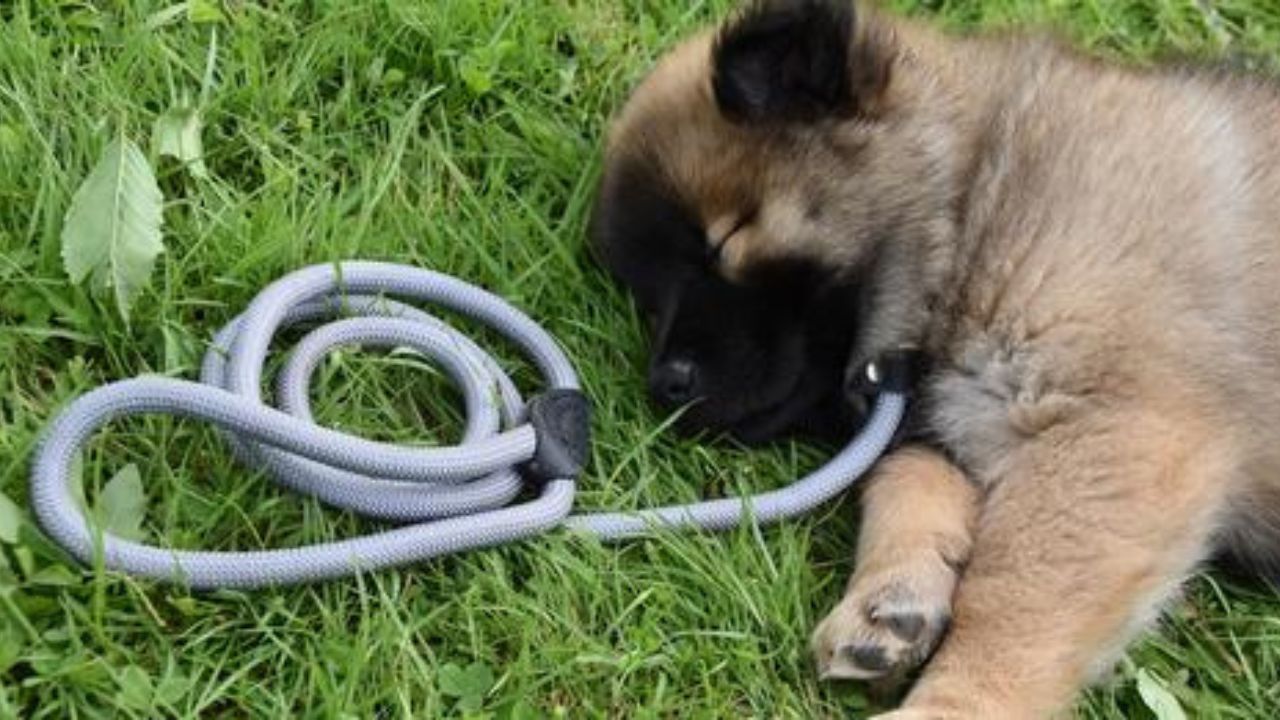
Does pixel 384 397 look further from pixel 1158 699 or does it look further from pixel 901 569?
pixel 1158 699

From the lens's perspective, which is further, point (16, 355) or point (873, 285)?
point (873, 285)

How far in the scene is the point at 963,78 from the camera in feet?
9.76

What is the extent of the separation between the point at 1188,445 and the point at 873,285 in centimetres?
56

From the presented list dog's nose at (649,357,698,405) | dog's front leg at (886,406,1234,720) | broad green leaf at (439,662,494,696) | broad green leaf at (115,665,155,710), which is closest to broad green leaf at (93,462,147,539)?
broad green leaf at (115,665,155,710)

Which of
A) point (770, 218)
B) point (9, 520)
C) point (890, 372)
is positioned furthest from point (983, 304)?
point (9, 520)

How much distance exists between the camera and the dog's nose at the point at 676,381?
271 cm

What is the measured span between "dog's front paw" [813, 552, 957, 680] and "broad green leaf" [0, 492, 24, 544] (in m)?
1.11

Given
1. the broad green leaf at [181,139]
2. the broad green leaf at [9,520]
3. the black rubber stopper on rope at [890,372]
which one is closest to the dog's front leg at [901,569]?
the black rubber stopper on rope at [890,372]

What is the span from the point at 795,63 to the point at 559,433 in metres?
0.73

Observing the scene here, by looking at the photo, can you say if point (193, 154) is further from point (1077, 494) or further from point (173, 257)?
point (1077, 494)

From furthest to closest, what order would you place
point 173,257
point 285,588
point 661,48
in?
point 661,48, point 173,257, point 285,588

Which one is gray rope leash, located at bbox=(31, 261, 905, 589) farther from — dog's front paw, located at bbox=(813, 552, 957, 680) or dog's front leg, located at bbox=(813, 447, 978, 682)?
dog's front paw, located at bbox=(813, 552, 957, 680)

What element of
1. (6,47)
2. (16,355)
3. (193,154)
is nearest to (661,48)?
(193,154)

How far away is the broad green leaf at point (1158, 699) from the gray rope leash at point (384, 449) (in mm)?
538
